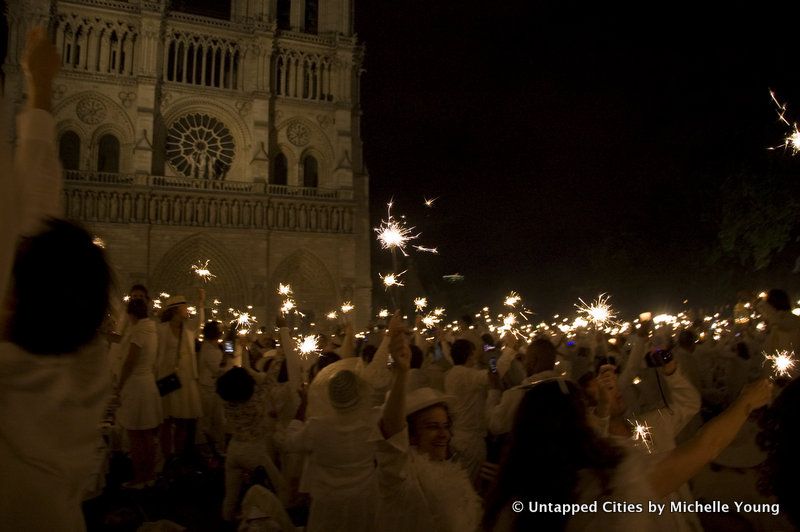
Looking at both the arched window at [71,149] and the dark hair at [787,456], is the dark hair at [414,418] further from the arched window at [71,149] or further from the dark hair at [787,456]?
the arched window at [71,149]

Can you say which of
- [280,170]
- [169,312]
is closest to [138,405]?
[169,312]

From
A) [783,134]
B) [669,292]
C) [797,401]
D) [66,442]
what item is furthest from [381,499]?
[669,292]

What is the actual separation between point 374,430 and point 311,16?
35.4m

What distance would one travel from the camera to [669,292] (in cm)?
2409

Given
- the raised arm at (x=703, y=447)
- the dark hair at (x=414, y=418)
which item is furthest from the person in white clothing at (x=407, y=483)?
the raised arm at (x=703, y=447)

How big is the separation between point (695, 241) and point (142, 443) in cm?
2161

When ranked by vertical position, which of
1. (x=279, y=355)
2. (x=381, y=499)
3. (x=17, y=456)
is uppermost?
(x=279, y=355)

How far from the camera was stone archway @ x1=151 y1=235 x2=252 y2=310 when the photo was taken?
28344mm

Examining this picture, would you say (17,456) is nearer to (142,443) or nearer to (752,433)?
(142,443)

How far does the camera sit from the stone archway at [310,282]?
99.3 ft

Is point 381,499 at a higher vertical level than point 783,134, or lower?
lower

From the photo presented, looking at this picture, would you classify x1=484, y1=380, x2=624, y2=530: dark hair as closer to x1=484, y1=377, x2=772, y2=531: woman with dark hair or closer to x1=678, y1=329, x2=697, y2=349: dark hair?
x1=484, y1=377, x2=772, y2=531: woman with dark hair

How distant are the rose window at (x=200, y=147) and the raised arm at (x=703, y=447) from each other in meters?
30.9

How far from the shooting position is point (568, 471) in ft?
6.04
